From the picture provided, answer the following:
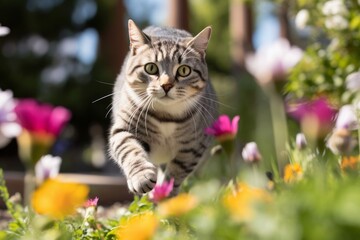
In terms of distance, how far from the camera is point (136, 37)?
2580mm

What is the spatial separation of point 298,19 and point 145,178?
2.07 metres

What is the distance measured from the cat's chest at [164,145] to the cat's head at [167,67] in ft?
0.43

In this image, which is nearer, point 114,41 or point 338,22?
point 338,22

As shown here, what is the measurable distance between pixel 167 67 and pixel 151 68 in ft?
0.27

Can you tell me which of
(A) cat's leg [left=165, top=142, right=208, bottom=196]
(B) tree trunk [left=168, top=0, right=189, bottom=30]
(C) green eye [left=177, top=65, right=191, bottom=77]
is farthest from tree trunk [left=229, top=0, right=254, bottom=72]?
(C) green eye [left=177, top=65, right=191, bottom=77]

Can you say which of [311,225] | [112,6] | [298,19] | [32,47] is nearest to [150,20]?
[112,6]

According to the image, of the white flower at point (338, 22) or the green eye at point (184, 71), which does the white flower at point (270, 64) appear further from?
the white flower at point (338, 22)

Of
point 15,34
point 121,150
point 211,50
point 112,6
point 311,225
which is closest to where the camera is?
point 311,225

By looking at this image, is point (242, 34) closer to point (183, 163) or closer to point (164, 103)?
point (183, 163)

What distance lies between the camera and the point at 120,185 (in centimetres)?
480

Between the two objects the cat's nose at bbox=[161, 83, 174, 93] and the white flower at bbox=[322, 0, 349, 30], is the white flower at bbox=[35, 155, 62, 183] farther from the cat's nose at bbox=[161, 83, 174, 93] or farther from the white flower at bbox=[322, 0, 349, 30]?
the white flower at bbox=[322, 0, 349, 30]

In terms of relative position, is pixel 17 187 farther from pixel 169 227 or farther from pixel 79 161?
pixel 79 161

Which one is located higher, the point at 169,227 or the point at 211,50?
the point at 169,227

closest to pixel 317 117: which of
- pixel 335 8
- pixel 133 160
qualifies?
pixel 133 160
